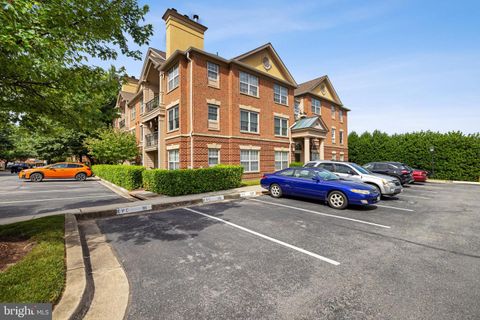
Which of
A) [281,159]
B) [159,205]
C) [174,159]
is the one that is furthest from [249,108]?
[159,205]

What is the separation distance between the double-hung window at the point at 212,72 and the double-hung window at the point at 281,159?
8.88 meters

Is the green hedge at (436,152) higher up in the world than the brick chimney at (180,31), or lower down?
lower down

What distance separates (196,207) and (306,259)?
554cm

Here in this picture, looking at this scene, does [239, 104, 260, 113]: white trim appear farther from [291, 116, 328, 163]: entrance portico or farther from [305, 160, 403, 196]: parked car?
[305, 160, 403, 196]: parked car

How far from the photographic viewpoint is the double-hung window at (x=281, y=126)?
2050cm

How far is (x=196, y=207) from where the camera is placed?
8.69 metres

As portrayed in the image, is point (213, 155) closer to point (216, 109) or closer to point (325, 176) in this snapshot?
point (216, 109)

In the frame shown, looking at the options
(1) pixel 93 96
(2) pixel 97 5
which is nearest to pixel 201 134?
(1) pixel 93 96

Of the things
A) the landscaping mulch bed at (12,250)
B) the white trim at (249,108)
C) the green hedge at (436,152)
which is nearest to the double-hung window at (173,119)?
the white trim at (249,108)

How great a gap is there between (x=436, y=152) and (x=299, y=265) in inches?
1095

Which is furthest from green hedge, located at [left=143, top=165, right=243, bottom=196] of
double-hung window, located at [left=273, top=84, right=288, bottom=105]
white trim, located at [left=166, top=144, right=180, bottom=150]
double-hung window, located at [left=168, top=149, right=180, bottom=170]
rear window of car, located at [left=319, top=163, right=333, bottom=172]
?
double-hung window, located at [left=273, top=84, right=288, bottom=105]

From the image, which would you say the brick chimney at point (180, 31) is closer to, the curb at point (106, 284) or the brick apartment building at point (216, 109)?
the brick apartment building at point (216, 109)

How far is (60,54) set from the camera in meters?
3.94

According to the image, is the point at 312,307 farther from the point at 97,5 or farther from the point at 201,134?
the point at 201,134
